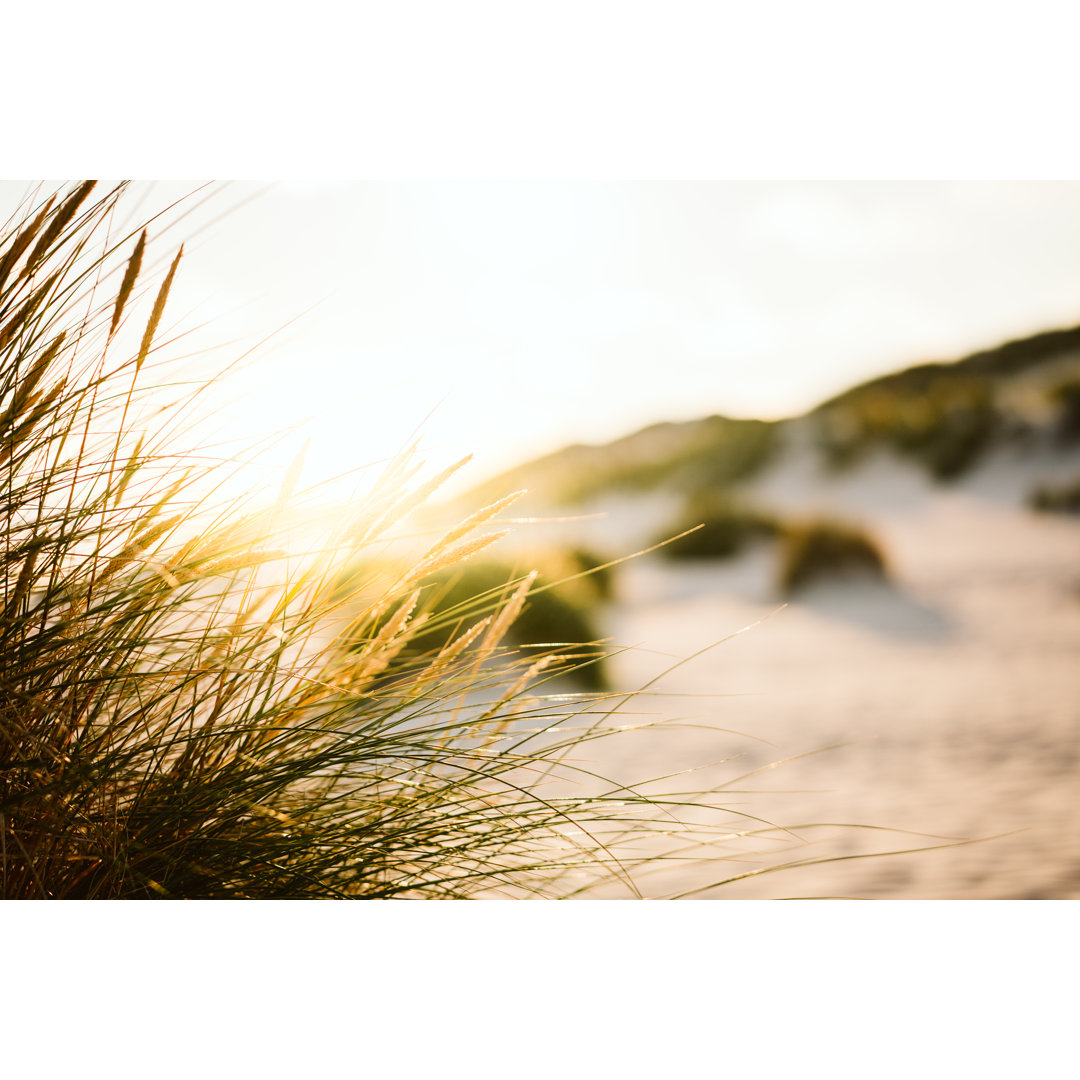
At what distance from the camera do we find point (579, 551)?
2.83m

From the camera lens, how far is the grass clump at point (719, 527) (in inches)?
107

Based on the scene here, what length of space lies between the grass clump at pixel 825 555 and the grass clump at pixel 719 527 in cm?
8

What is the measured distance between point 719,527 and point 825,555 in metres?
0.42

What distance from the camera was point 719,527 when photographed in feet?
9.37

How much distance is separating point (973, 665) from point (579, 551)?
1.29 m

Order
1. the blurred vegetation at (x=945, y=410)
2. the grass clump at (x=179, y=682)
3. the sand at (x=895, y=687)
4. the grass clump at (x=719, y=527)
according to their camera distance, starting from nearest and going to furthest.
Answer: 1. the grass clump at (x=179, y=682)
2. the sand at (x=895, y=687)
3. the blurred vegetation at (x=945, y=410)
4. the grass clump at (x=719, y=527)

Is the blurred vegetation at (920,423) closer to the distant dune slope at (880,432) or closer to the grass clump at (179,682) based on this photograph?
the distant dune slope at (880,432)

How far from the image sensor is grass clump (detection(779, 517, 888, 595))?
241 cm

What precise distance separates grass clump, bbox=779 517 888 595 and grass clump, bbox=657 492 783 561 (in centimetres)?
8

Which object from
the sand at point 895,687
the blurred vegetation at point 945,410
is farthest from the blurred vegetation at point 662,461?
the blurred vegetation at point 945,410

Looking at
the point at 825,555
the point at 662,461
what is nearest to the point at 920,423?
the point at 825,555

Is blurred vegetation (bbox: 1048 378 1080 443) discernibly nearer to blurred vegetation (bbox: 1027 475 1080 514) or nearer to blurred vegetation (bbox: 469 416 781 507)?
blurred vegetation (bbox: 1027 475 1080 514)

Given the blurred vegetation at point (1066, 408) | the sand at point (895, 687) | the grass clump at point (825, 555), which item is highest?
the blurred vegetation at point (1066, 408)

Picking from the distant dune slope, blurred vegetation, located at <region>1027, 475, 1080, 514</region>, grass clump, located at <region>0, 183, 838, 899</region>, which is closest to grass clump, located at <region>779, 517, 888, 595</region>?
the distant dune slope
